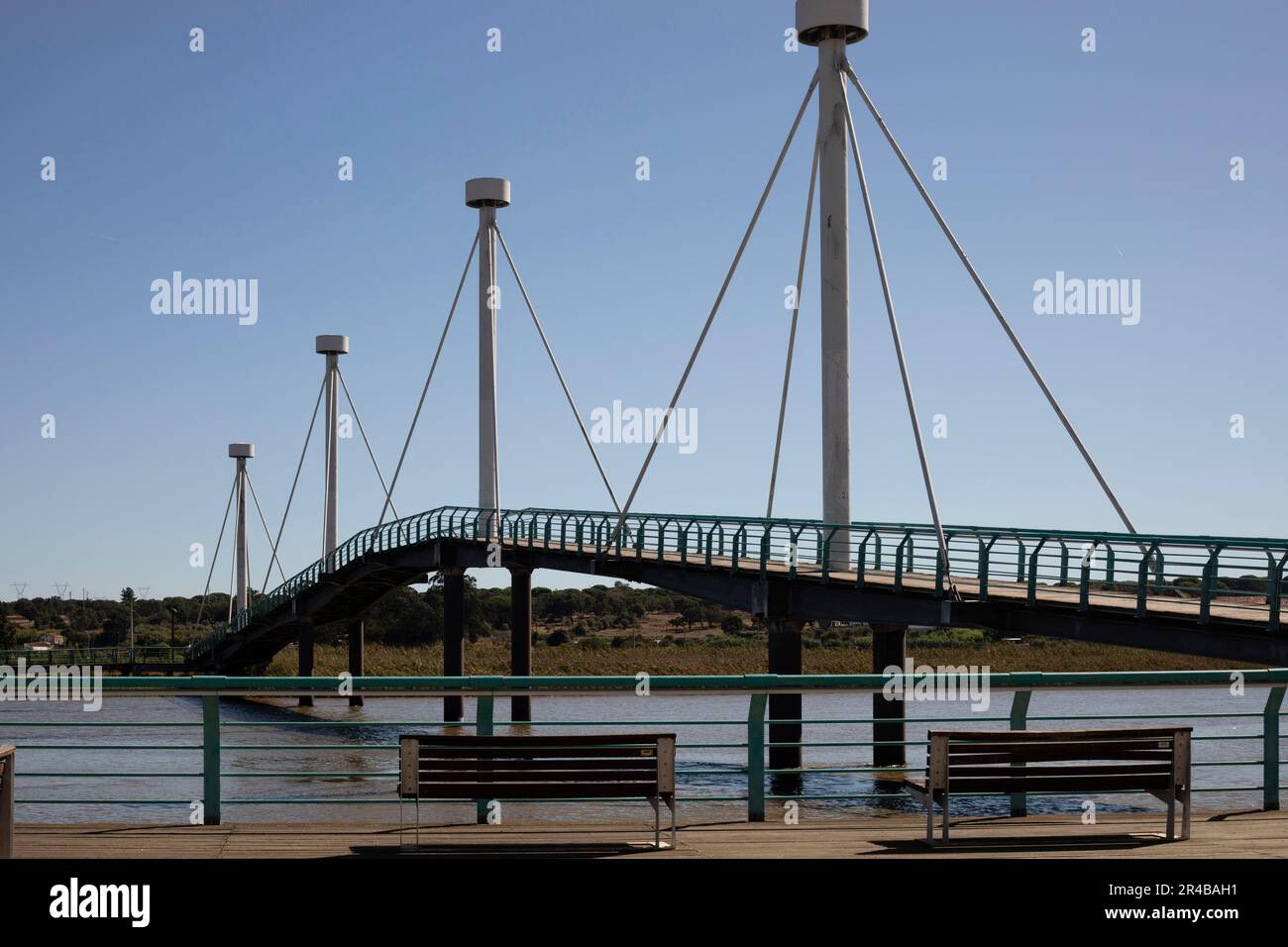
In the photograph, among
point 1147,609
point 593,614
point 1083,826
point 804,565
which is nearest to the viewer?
point 1083,826

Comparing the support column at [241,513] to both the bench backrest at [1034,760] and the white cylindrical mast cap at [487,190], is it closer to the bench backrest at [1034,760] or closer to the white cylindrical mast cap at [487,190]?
the white cylindrical mast cap at [487,190]

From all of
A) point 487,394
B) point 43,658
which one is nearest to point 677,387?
point 487,394

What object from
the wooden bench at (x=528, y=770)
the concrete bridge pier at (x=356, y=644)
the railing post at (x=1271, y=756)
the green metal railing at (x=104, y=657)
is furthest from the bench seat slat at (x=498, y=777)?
the green metal railing at (x=104, y=657)

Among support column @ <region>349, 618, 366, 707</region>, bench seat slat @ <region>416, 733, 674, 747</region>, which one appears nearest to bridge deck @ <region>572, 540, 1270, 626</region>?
bench seat slat @ <region>416, 733, 674, 747</region>

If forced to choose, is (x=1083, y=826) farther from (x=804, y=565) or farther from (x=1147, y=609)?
(x=804, y=565)

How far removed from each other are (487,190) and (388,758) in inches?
895

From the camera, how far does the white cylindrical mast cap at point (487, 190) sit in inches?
2056

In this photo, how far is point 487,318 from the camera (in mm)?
52906

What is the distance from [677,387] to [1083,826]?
25452 millimetres

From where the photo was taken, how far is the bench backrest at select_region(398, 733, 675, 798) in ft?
26.2

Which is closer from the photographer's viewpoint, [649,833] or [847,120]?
[649,833]
